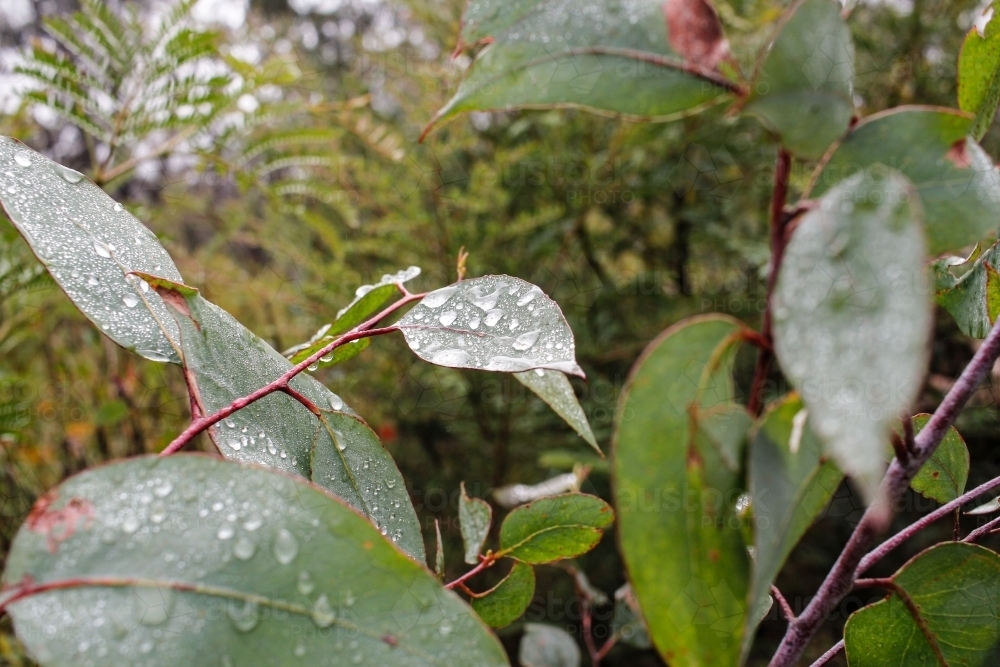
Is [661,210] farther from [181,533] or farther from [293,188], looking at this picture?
[181,533]

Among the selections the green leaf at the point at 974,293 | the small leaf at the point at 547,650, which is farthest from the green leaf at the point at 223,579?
the small leaf at the point at 547,650

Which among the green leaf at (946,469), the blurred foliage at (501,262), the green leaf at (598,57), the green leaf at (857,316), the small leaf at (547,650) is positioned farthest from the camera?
Answer: the blurred foliage at (501,262)

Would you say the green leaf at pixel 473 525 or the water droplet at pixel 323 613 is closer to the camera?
the water droplet at pixel 323 613

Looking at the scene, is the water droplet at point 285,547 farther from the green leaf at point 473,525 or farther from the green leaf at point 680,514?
the green leaf at point 473,525

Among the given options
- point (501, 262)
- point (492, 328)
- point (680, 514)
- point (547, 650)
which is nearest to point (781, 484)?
point (680, 514)

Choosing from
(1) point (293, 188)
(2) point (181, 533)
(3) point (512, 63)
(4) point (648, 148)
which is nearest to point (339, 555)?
(2) point (181, 533)

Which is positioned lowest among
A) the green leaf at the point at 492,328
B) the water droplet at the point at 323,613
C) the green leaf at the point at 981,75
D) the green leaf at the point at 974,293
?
the water droplet at the point at 323,613

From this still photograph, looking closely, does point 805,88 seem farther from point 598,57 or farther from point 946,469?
point 946,469

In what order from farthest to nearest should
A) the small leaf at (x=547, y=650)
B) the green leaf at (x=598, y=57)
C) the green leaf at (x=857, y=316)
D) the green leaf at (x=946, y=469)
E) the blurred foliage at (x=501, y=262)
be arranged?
the blurred foliage at (x=501, y=262) → the small leaf at (x=547, y=650) → the green leaf at (x=946, y=469) → the green leaf at (x=598, y=57) → the green leaf at (x=857, y=316)
